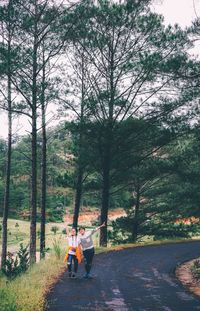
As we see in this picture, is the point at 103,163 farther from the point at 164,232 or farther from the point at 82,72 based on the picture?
the point at 164,232

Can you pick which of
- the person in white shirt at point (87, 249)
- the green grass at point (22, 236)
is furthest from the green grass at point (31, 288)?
the green grass at point (22, 236)

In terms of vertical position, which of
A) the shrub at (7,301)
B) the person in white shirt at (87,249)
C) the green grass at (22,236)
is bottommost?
the green grass at (22,236)

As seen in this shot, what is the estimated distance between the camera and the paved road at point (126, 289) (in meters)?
8.55

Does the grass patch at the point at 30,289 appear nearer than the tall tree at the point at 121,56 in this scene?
Yes

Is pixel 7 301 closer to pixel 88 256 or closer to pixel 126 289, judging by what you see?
pixel 126 289

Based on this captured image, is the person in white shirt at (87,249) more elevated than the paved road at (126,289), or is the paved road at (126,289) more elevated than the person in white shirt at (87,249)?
the person in white shirt at (87,249)

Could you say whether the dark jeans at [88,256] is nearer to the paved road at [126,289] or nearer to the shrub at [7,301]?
the paved road at [126,289]

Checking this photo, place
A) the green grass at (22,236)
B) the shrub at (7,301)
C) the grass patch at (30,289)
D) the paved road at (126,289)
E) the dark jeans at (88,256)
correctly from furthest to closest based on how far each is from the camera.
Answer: the green grass at (22,236) → the dark jeans at (88,256) → the paved road at (126,289) → the grass patch at (30,289) → the shrub at (7,301)

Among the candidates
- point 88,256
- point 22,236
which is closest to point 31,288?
point 88,256

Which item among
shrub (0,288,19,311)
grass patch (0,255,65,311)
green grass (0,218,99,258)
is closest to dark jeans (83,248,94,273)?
grass patch (0,255,65,311)

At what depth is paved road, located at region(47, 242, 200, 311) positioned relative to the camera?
8555 millimetres

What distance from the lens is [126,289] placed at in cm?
1039

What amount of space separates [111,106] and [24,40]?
576cm

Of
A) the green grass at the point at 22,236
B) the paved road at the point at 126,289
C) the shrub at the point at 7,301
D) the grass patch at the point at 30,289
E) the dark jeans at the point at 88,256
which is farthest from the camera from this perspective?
the green grass at the point at 22,236
